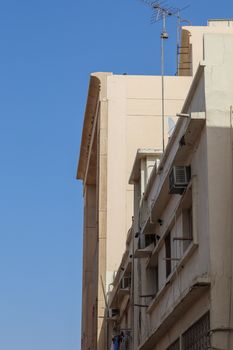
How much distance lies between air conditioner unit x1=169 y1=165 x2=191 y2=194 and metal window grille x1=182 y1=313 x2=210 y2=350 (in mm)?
2576

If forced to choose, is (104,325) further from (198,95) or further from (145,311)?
(198,95)

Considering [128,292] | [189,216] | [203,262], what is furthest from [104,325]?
[203,262]

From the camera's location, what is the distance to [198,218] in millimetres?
14594

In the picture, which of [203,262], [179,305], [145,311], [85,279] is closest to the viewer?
[203,262]

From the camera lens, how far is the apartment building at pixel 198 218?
13344 millimetres

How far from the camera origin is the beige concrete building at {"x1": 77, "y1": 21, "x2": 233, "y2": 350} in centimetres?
1372

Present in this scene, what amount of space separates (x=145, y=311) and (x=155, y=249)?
93.5 inches

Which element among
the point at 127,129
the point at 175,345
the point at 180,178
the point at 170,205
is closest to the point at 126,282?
the point at 170,205

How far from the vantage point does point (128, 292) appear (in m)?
25.8

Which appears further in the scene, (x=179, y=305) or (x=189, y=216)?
(x=189, y=216)

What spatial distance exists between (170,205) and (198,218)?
11.5ft

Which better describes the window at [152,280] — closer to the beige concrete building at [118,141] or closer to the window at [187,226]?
the window at [187,226]

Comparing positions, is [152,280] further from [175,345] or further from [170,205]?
[175,345]

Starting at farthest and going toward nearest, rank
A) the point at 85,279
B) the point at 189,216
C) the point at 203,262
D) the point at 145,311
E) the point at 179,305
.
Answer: the point at 85,279, the point at 145,311, the point at 189,216, the point at 179,305, the point at 203,262
